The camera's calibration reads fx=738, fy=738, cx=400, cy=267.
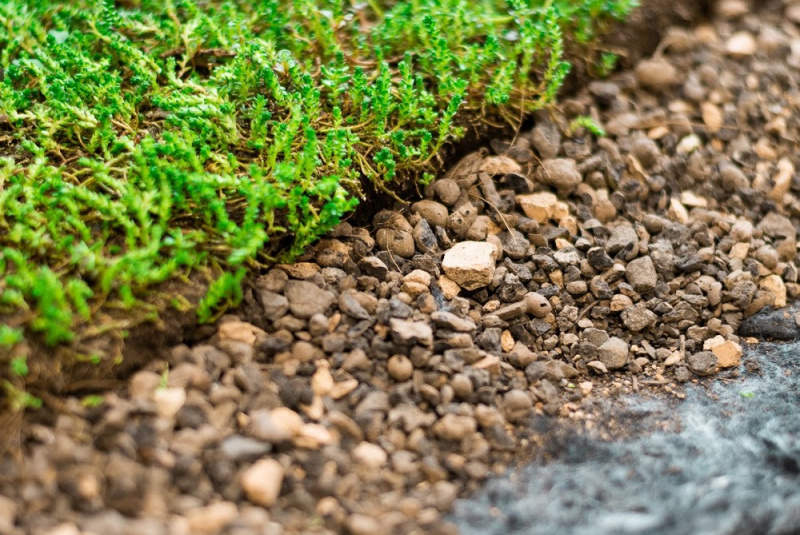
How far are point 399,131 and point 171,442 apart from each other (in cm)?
100

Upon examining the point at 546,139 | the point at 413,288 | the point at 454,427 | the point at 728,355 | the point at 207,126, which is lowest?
the point at 728,355

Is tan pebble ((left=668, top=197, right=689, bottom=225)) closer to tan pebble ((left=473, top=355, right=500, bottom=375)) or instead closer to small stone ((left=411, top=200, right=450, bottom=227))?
small stone ((left=411, top=200, right=450, bottom=227))

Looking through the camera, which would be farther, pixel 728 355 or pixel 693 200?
pixel 693 200

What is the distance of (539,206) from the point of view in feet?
7.20

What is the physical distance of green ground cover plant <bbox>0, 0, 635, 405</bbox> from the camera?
167 cm

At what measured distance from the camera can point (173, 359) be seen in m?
1.70

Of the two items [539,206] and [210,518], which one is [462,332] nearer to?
[539,206]

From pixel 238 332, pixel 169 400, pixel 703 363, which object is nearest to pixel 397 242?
pixel 238 332

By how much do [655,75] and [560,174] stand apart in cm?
74

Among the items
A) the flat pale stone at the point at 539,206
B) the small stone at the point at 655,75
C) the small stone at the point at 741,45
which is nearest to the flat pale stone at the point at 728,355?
the flat pale stone at the point at 539,206

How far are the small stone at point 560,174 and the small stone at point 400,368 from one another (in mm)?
850

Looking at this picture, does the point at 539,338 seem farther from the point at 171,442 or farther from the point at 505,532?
the point at 171,442

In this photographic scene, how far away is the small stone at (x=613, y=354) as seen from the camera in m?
1.96

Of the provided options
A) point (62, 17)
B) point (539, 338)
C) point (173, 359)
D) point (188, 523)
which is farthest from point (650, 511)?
point (62, 17)
